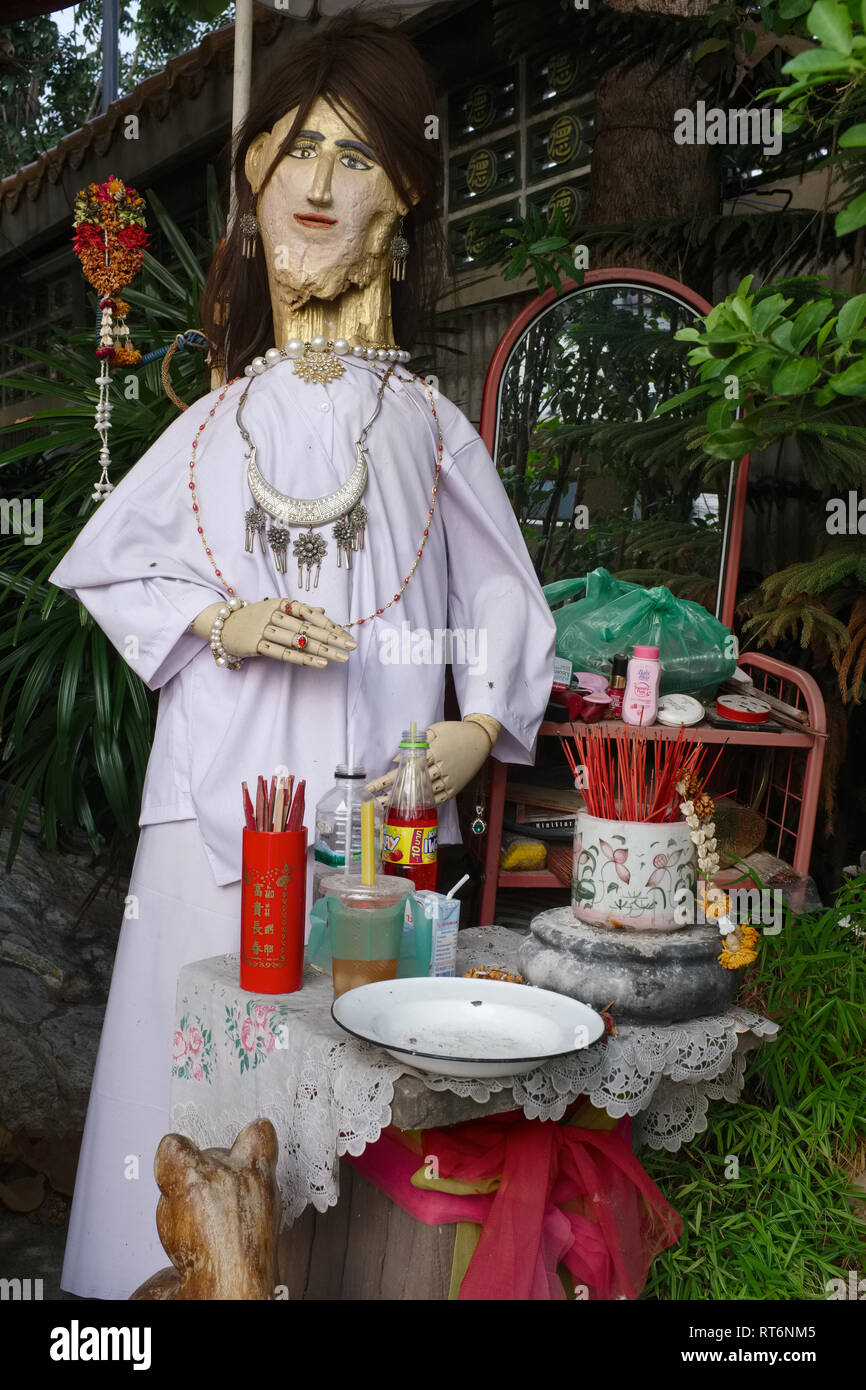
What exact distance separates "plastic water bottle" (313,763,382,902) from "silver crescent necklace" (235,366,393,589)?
1.68 ft

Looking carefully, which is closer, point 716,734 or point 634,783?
point 634,783

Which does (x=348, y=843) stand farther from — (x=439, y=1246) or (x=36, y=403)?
(x=36, y=403)

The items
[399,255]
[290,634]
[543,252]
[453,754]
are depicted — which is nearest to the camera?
[290,634]

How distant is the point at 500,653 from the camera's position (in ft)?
8.33

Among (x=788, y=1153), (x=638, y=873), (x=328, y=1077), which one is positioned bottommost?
(x=788, y=1153)

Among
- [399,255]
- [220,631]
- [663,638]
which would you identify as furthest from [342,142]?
[663,638]

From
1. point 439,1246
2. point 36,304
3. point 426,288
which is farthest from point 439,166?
point 36,304

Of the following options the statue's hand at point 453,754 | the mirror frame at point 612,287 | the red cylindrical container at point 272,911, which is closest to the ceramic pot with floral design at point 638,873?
the red cylindrical container at point 272,911

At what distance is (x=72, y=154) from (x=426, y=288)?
348cm

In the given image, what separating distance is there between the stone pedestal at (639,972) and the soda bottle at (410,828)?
0.82ft

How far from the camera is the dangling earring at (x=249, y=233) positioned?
261 cm

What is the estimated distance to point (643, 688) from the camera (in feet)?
9.24

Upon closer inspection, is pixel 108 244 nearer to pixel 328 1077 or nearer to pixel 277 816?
pixel 277 816

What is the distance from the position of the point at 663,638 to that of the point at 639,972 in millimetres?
1335
